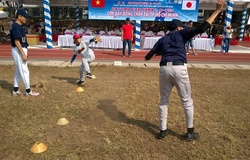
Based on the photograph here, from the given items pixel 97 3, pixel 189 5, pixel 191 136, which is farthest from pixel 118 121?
pixel 189 5

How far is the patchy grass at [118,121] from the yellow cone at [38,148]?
0.25ft

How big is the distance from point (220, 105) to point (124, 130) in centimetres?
269

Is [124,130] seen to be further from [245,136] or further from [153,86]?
[153,86]

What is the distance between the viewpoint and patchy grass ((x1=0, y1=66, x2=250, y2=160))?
11.2 feet

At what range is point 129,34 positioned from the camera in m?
12.3

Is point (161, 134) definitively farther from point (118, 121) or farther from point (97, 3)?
point (97, 3)

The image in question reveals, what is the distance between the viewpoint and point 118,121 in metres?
4.45

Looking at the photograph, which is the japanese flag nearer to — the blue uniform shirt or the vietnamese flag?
the vietnamese flag

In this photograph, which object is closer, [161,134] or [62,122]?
[161,134]

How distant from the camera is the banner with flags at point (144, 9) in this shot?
15.2 m

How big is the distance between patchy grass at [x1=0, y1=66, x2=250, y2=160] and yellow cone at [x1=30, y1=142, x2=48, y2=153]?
7cm

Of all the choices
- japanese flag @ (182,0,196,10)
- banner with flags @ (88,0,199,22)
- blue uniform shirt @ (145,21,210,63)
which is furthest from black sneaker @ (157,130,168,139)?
japanese flag @ (182,0,196,10)

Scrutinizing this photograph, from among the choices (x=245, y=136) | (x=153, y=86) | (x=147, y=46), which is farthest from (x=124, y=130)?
(x=147, y=46)

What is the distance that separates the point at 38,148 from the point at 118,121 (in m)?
1.62
